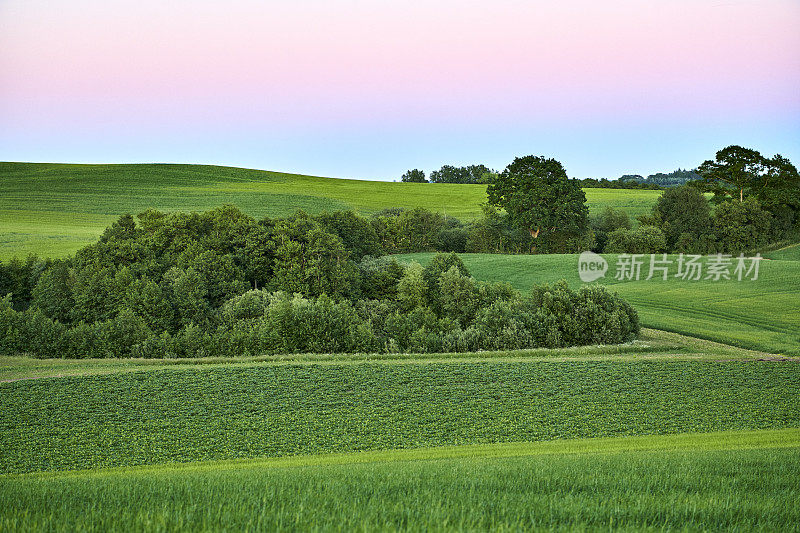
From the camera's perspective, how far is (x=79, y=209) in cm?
8144

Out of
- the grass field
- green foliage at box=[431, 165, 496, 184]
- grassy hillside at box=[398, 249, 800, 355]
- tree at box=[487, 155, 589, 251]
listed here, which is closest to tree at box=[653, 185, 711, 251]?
tree at box=[487, 155, 589, 251]

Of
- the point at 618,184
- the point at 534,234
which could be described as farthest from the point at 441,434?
the point at 618,184

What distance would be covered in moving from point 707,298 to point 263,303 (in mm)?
32897

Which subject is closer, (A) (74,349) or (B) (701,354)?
(B) (701,354)

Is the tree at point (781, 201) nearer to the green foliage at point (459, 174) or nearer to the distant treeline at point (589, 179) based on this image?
the distant treeline at point (589, 179)

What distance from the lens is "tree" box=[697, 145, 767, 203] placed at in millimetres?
77438

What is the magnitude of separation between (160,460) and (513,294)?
2824 centimetres

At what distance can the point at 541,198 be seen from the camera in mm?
69375

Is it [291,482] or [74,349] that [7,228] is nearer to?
[74,349]

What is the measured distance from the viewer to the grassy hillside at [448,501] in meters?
5.30

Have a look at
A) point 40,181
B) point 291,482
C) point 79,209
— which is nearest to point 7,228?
point 79,209

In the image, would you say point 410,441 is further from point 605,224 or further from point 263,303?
point 605,224

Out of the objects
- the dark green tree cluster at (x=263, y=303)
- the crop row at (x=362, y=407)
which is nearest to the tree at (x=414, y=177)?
the dark green tree cluster at (x=263, y=303)

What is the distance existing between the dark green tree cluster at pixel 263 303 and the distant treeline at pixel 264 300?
81 mm
